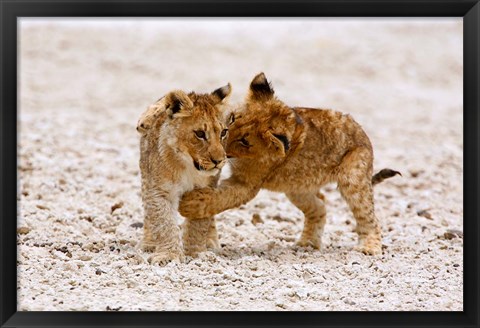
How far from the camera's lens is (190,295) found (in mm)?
7055

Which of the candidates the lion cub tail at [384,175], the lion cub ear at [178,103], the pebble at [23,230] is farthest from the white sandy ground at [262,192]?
the lion cub ear at [178,103]

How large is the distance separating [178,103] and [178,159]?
1.68 feet

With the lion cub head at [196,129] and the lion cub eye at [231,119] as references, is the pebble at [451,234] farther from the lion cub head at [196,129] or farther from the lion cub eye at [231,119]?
the lion cub head at [196,129]

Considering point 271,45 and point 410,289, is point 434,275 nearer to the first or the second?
point 410,289

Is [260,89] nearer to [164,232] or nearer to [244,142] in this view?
[244,142]

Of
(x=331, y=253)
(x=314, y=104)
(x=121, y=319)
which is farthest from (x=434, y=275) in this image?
(x=314, y=104)

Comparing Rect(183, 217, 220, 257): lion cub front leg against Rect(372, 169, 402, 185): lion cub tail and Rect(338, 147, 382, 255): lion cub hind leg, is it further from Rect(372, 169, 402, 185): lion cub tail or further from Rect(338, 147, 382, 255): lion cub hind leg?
Rect(372, 169, 402, 185): lion cub tail

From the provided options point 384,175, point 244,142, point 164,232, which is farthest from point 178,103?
point 384,175

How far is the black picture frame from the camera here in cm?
563

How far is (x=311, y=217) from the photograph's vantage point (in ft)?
30.5

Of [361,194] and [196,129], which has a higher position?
[196,129]

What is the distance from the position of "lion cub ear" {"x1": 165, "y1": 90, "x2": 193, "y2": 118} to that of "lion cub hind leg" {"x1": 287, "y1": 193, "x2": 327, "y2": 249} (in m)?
2.06

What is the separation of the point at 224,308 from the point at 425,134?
10.8 m

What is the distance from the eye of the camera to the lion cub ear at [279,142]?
8.35m
